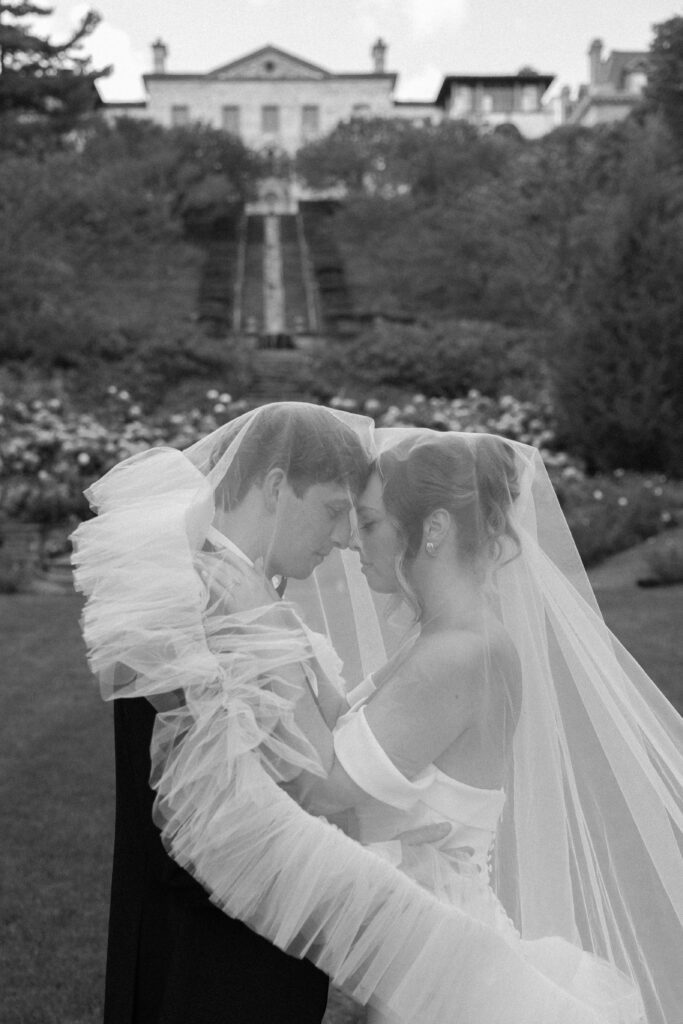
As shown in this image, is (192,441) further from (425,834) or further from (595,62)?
(595,62)

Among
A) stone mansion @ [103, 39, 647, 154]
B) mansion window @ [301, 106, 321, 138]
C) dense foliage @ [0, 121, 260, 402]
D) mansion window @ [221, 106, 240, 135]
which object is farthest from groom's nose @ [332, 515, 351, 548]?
mansion window @ [221, 106, 240, 135]

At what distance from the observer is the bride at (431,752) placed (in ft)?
7.18

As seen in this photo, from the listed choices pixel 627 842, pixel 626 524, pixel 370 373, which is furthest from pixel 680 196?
pixel 627 842

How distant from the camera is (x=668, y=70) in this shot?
31.7 m

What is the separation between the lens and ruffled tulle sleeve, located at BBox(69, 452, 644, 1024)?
7.11 feet

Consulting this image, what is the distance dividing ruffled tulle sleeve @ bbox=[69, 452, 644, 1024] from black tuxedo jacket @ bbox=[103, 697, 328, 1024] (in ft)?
0.27

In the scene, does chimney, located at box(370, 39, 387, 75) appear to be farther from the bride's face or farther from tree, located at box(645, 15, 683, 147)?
the bride's face

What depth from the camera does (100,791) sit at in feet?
19.2

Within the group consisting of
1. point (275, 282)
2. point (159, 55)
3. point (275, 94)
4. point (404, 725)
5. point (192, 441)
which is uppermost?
point (159, 55)

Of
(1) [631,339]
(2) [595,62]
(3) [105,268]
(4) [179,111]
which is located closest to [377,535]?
(1) [631,339]

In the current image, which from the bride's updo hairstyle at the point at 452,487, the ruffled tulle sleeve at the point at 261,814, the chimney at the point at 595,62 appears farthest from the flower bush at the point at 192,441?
the chimney at the point at 595,62

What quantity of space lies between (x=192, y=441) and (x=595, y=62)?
2198 inches

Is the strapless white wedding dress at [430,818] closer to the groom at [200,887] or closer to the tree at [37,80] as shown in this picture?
the groom at [200,887]

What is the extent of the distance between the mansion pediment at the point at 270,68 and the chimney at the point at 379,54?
333cm
